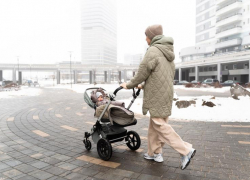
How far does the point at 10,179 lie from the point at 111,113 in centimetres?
175

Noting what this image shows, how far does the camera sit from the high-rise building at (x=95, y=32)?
146 meters

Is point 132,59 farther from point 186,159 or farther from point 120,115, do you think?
point 186,159

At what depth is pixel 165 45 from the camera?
2.91 meters

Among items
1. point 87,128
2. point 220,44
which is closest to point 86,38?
point 220,44

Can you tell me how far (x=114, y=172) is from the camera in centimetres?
290

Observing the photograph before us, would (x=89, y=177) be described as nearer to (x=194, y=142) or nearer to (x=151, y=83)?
(x=151, y=83)

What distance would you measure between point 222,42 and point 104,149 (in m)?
52.3

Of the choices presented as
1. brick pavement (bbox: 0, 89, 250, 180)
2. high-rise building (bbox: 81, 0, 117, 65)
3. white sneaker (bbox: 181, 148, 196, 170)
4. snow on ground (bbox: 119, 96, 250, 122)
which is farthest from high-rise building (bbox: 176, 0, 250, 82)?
high-rise building (bbox: 81, 0, 117, 65)

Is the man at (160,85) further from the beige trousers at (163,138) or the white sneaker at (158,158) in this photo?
the white sneaker at (158,158)

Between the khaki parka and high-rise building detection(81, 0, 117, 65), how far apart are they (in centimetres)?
14626

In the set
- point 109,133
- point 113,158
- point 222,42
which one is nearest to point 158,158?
point 113,158

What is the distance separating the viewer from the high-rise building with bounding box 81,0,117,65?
146m

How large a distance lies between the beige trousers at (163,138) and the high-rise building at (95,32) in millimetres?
146193

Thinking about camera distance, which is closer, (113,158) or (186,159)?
(186,159)
